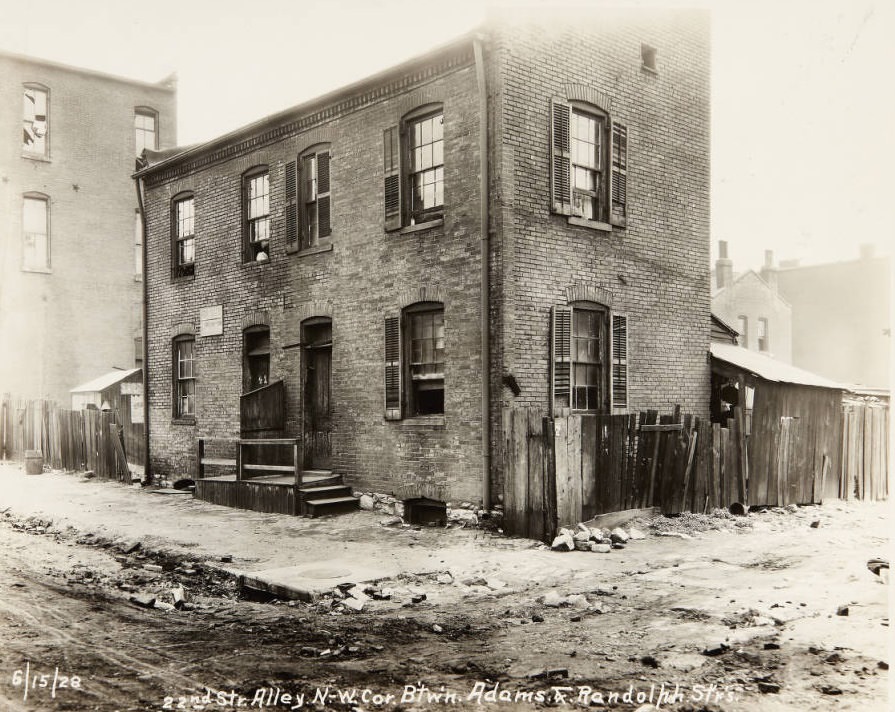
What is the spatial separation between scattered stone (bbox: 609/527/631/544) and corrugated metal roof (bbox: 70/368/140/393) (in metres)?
15.7

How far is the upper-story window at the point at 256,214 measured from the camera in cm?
1562

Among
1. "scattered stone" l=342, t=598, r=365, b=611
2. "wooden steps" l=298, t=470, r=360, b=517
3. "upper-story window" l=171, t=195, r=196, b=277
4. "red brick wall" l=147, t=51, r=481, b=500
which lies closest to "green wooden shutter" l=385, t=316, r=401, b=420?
"red brick wall" l=147, t=51, r=481, b=500

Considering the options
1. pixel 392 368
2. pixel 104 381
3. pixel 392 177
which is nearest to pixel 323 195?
pixel 392 177

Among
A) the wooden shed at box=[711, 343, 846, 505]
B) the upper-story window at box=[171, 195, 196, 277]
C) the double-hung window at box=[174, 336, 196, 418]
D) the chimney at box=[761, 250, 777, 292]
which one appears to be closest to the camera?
the wooden shed at box=[711, 343, 846, 505]

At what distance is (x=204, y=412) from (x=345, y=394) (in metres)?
4.88

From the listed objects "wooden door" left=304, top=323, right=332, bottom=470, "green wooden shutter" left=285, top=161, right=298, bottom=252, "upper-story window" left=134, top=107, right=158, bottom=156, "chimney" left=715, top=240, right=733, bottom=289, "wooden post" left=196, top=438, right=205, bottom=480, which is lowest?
"wooden post" left=196, top=438, right=205, bottom=480

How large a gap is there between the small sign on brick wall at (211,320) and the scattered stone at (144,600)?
374 inches

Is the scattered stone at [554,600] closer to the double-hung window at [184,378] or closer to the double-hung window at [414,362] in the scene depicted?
the double-hung window at [414,362]

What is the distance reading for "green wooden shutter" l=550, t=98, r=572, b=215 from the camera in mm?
11672

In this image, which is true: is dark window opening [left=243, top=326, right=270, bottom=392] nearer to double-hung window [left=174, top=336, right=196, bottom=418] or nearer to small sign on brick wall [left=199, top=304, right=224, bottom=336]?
small sign on brick wall [left=199, top=304, right=224, bottom=336]

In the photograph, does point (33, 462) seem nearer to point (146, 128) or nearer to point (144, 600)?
point (146, 128)

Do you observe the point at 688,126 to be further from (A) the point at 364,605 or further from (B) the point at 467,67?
(A) the point at 364,605

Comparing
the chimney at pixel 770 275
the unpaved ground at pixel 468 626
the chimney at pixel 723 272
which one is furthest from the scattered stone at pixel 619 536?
the chimney at pixel 770 275

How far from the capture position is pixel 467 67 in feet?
37.8
